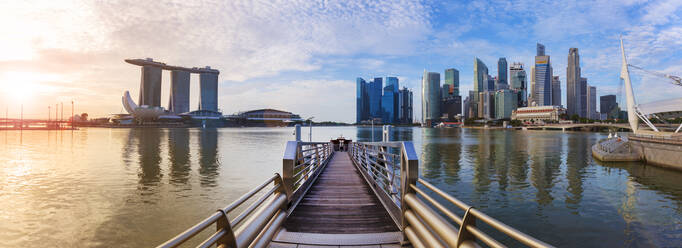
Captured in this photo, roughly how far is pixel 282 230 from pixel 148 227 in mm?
9526

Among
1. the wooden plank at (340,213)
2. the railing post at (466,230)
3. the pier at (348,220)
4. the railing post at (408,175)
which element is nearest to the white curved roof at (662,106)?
the wooden plank at (340,213)

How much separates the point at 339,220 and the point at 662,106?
8533 centimetres

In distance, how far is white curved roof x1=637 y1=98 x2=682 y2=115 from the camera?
194 ft

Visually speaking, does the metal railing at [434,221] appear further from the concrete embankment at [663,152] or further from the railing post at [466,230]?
the concrete embankment at [663,152]

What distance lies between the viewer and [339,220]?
611cm

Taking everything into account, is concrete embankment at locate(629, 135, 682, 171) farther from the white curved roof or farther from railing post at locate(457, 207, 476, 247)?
the white curved roof

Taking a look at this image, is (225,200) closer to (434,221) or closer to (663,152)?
(434,221)

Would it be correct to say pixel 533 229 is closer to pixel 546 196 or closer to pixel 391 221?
pixel 546 196

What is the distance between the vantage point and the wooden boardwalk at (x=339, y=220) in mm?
5031

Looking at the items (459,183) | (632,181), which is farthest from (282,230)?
(632,181)

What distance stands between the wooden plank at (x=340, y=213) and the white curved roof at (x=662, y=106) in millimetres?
75151

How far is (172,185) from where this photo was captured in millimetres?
19766

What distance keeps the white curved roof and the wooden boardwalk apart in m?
75.5

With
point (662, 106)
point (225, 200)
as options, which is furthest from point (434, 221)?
point (662, 106)
